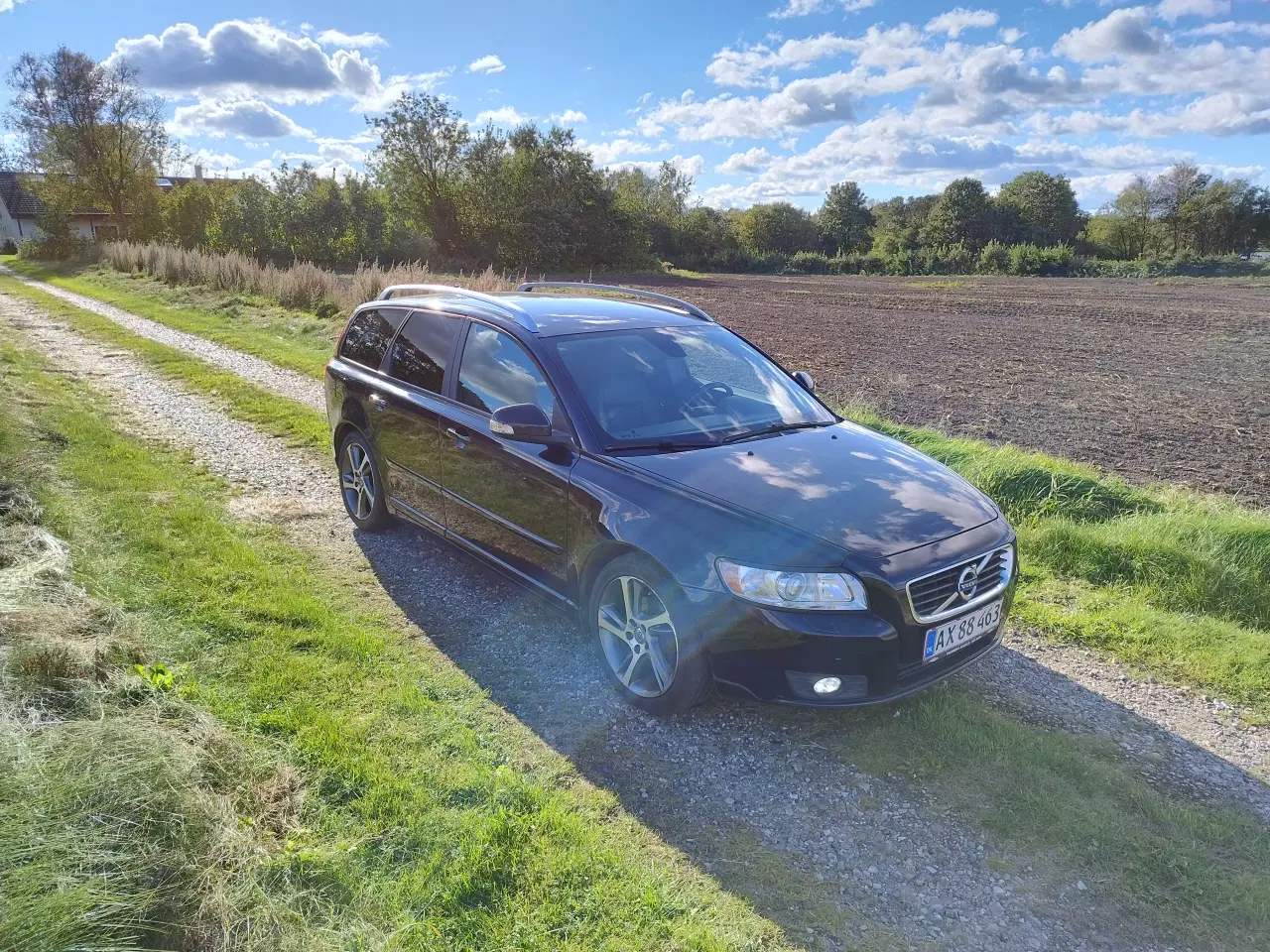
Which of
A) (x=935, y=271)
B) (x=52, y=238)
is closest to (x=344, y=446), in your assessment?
(x=52, y=238)

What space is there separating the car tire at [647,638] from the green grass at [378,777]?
0.55 meters

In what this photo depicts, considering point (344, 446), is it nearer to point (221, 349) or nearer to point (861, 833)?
point (861, 833)

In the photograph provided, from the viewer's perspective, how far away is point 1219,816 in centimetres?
330

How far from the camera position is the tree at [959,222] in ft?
244

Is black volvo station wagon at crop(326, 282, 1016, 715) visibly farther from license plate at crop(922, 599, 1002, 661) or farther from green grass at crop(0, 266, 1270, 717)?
green grass at crop(0, 266, 1270, 717)

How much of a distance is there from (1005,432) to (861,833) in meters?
7.79

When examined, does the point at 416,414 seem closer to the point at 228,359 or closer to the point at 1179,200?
the point at 228,359

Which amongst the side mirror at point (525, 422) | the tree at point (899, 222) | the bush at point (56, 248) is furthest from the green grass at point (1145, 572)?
the tree at point (899, 222)

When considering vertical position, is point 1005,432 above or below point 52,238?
below

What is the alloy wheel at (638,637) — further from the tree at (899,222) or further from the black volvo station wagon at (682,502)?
the tree at (899,222)

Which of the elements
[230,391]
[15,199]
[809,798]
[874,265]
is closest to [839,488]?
[809,798]

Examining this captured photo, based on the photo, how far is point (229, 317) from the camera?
750 inches

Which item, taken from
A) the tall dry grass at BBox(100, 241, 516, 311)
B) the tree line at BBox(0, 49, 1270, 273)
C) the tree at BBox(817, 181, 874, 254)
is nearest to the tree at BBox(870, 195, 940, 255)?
the tree at BBox(817, 181, 874, 254)

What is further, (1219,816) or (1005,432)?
(1005,432)
